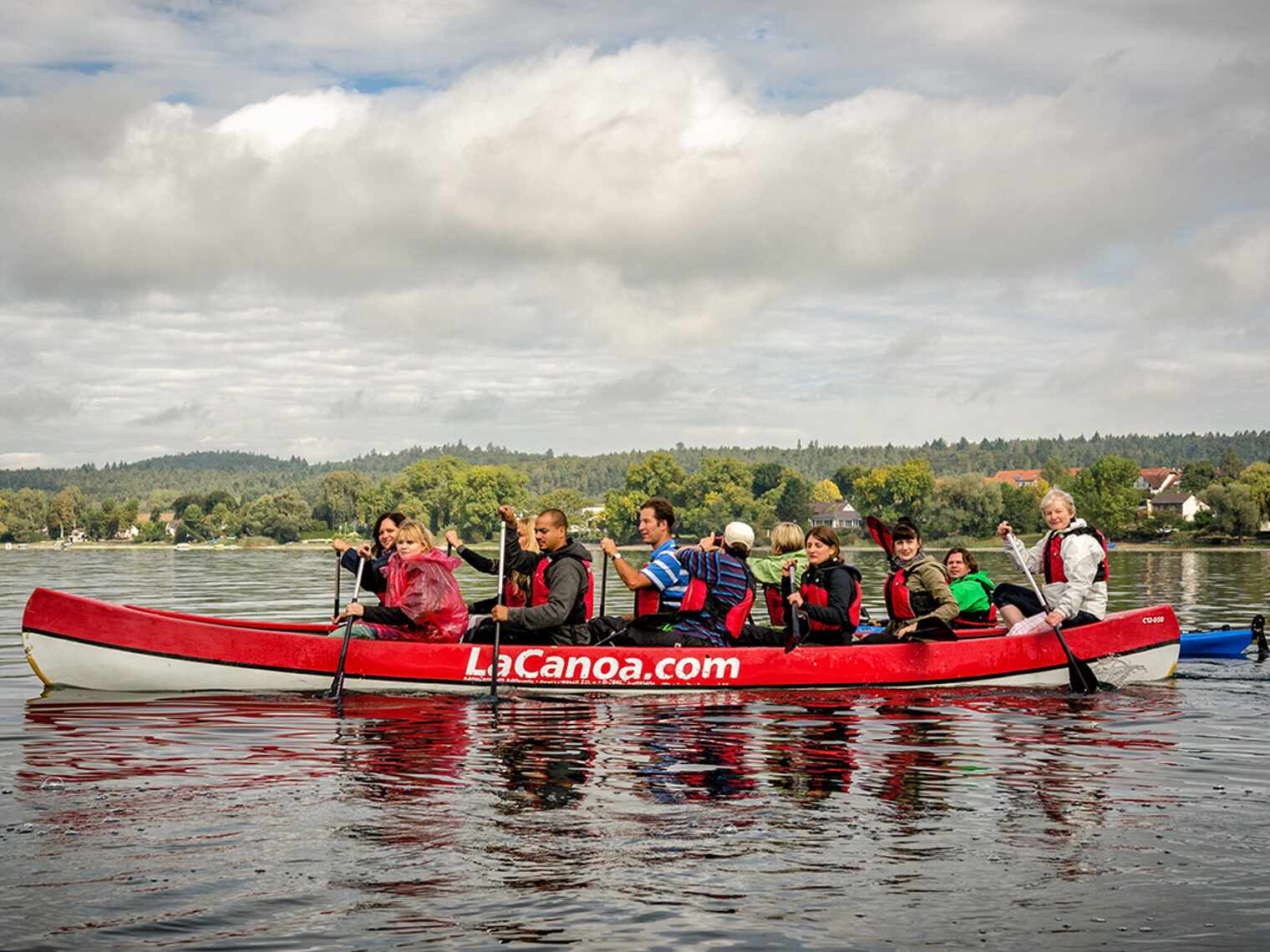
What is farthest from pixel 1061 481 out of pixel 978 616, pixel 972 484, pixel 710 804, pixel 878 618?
pixel 710 804

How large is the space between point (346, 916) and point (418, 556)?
19.9ft

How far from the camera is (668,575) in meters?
11.4

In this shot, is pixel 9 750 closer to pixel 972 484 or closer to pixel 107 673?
pixel 107 673

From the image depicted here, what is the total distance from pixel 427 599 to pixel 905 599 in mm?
5317

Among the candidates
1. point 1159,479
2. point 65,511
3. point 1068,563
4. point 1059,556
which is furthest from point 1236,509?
point 65,511

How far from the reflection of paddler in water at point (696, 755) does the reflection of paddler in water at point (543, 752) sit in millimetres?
529

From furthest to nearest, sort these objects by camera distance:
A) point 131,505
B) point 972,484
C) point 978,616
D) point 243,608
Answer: point 131,505, point 972,484, point 243,608, point 978,616

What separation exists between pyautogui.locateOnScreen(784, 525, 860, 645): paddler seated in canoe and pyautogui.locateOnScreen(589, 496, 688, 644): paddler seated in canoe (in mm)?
1227

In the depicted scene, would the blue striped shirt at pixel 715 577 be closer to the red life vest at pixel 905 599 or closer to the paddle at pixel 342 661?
the red life vest at pixel 905 599

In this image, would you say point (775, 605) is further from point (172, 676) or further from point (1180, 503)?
point (1180, 503)

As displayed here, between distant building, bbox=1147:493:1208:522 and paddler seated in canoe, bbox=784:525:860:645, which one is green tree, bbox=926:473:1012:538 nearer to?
distant building, bbox=1147:493:1208:522

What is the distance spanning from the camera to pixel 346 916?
5.29 metres

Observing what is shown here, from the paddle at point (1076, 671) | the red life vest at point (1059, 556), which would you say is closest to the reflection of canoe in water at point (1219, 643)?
the red life vest at point (1059, 556)

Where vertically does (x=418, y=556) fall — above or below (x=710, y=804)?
above
